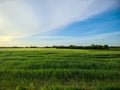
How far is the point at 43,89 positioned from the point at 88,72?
178 inches

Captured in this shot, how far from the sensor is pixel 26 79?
11.9m

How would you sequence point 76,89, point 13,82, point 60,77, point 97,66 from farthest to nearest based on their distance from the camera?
point 97,66 → point 60,77 → point 13,82 → point 76,89

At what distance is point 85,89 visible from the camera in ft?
32.1

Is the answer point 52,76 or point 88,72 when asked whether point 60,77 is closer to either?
point 52,76

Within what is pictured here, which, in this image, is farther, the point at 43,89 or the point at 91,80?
the point at 91,80

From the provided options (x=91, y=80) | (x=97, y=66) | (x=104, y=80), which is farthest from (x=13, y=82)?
(x=97, y=66)

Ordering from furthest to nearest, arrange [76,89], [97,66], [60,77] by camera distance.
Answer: [97,66] → [60,77] → [76,89]

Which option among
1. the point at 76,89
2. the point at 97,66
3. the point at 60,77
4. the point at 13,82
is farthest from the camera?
the point at 97,66

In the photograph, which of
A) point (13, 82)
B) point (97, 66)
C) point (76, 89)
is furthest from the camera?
point (97, 66)

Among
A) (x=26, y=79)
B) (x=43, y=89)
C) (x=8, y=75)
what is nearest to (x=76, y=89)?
(x=43, y=89)

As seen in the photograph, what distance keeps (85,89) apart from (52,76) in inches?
129

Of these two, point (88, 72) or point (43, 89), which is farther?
point (88, 72)

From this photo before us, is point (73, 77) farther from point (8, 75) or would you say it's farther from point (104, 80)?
point (8, 75)

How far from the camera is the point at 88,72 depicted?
1320 cm
